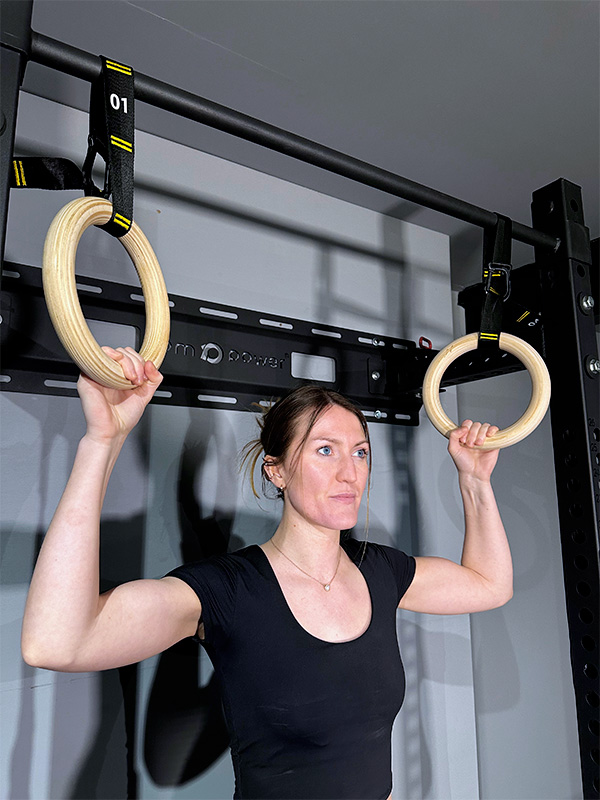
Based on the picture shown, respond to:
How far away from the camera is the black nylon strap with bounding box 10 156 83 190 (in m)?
0.70

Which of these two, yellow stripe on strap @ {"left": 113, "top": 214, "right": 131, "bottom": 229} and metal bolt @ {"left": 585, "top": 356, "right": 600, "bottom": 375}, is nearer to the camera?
yellow stripe on strap @ {"left": 113, "top": 214, "right": 131, "bottom": 229}

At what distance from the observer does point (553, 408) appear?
3.90 ft

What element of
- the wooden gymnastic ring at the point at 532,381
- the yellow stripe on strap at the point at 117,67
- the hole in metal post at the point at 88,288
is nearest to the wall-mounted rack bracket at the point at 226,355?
the hole in metal post at the point at 88,288

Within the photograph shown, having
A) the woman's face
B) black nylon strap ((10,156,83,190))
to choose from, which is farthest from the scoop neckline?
black nylon strap ((10,156,83,190))

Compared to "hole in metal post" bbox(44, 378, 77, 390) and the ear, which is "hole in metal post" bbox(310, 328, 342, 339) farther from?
"hole in metal post" bbox(44, 378, 77, 390)

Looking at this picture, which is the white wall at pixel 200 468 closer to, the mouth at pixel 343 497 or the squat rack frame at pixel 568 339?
the mouth at pixel 343 497

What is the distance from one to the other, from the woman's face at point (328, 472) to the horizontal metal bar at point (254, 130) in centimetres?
42

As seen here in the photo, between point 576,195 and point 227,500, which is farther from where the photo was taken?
point 227,500

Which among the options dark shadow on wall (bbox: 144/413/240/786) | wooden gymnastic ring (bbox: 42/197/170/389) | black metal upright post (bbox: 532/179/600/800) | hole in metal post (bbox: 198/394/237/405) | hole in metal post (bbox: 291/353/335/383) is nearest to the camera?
wooden gymnastic ring (bbox: 42/197/170/389)

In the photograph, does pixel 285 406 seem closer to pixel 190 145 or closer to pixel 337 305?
pixel 337 305

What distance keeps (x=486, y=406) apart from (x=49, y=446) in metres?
1.73

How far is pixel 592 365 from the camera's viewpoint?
1162mm

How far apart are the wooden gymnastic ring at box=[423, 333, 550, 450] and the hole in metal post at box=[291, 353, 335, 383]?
39cm

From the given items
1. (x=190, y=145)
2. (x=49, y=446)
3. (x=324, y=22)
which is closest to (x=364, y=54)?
(x=324, y=22)
